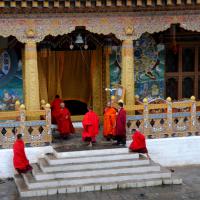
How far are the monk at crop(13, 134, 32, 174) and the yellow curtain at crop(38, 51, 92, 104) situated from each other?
3.80 meters

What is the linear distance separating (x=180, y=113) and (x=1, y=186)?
5609mm

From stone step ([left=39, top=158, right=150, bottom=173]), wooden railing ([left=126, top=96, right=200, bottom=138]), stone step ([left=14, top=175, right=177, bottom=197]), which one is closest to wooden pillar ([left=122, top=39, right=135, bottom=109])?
wooden railing ([left=126, top=96, right=200, bottom=138])

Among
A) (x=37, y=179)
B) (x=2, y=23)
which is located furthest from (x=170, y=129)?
(x=2, y=23)

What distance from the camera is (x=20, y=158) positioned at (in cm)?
1313

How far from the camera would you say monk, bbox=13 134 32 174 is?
515 inches

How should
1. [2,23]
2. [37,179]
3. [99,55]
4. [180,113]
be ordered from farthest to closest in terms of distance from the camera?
[99,55], [180,113], [2,23], [37,179]

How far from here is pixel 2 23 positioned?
46.2 feet

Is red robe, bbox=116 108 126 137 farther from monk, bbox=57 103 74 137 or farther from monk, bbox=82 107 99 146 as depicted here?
monk, bbox=57 103 74 137

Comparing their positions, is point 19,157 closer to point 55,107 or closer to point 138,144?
point 55,107

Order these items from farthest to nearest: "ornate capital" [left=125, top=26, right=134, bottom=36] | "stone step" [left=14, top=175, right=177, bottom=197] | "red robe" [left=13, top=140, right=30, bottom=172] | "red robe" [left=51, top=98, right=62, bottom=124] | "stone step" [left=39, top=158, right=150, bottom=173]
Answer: "red robe" [left=51, top=98, right=62, bottom=124] < "ornate capital" [left=125, top=26, right=134, bottom=36] < "red robe" [left=13, top=140, right=30, bottom=172] < "stone step" [left=39, top=158, right=150, bottom=173] < "stone step" [left=14, top=175, right=177, bottom=197]

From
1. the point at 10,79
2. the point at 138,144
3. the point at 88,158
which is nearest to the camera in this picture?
the point at 88,158

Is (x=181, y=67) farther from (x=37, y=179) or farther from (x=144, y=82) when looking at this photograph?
(x=37, y=179)

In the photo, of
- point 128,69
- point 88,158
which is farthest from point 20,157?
point 128,69

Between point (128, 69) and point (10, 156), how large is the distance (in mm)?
4314
